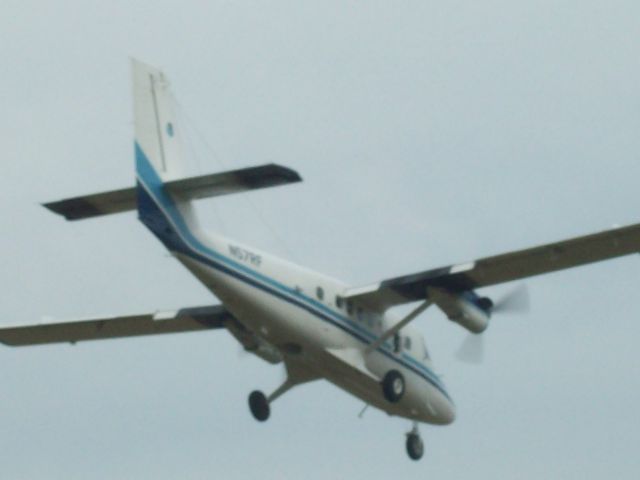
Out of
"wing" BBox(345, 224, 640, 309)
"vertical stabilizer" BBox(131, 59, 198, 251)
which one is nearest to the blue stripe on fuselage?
"vertical stabilizer" BBox(131, 59, 198, 251)

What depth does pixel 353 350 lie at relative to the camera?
4234 centimetres

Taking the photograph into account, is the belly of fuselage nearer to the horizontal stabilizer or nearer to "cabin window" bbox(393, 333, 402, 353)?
"cabin window" bbox(393, 333, 402, 353)

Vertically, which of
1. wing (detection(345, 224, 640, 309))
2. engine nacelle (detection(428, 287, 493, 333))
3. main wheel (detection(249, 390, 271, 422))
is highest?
wing (detection(345, 224, 640, 309))

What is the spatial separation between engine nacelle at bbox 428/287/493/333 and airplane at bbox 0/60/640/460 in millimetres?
33

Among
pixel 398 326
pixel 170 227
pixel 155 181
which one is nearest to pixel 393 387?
pixel 398 326

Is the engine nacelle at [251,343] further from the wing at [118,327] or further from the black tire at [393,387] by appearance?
the black tire at [393,387]

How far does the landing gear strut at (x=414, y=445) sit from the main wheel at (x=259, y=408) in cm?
392

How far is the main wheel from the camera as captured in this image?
144ft

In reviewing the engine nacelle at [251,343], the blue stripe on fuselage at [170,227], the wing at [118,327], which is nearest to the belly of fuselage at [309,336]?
the blue stripe on fuselage at [170,227]

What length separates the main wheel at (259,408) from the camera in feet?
144

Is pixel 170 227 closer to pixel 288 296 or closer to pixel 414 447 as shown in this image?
pixel 288 296

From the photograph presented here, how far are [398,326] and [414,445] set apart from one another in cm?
399

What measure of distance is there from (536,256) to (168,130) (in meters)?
8.79

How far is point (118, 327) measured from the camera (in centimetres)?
4634
